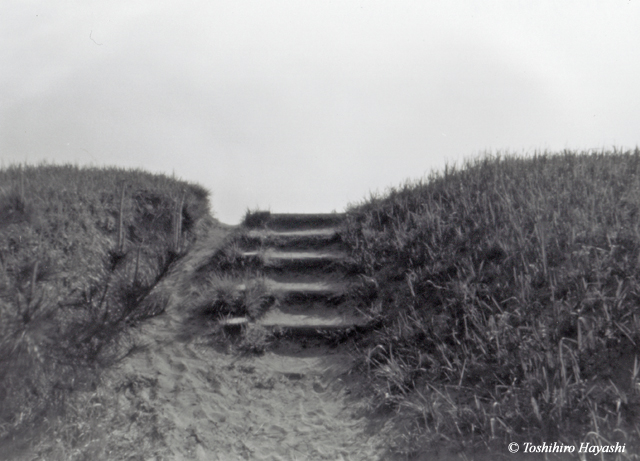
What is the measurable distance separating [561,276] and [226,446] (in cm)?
314

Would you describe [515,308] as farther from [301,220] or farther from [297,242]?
[301,220]

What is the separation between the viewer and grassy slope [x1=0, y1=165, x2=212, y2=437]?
131 inches

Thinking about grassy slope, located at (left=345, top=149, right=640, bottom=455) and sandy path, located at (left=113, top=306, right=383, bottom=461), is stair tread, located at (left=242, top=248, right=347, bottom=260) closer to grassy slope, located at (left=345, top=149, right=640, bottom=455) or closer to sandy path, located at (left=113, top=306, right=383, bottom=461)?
grassy slope, located at (left=345, top=149, right=640, bottom=455)

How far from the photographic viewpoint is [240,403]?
4238mm

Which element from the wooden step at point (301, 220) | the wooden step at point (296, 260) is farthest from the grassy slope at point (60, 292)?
the wooden step at point (301, 220)

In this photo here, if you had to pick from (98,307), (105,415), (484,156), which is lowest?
(105,415)

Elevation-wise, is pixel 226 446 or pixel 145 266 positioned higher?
pixel 145 266

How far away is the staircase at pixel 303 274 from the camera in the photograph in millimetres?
5203

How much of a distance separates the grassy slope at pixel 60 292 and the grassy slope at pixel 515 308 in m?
2.29

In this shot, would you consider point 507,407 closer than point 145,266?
Yes

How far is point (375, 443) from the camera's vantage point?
3623 millimetres

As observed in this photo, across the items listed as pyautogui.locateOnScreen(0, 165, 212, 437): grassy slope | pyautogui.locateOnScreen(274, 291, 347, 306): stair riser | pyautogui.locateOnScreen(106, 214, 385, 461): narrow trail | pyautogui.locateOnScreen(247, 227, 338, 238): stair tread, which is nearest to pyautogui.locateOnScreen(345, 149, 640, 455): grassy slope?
pyautogui.locateOnScreen(106, 214, 385, 461): narrow trail

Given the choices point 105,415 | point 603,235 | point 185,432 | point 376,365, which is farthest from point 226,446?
point 603,235

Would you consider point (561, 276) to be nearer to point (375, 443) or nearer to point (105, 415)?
point (375, 443)
